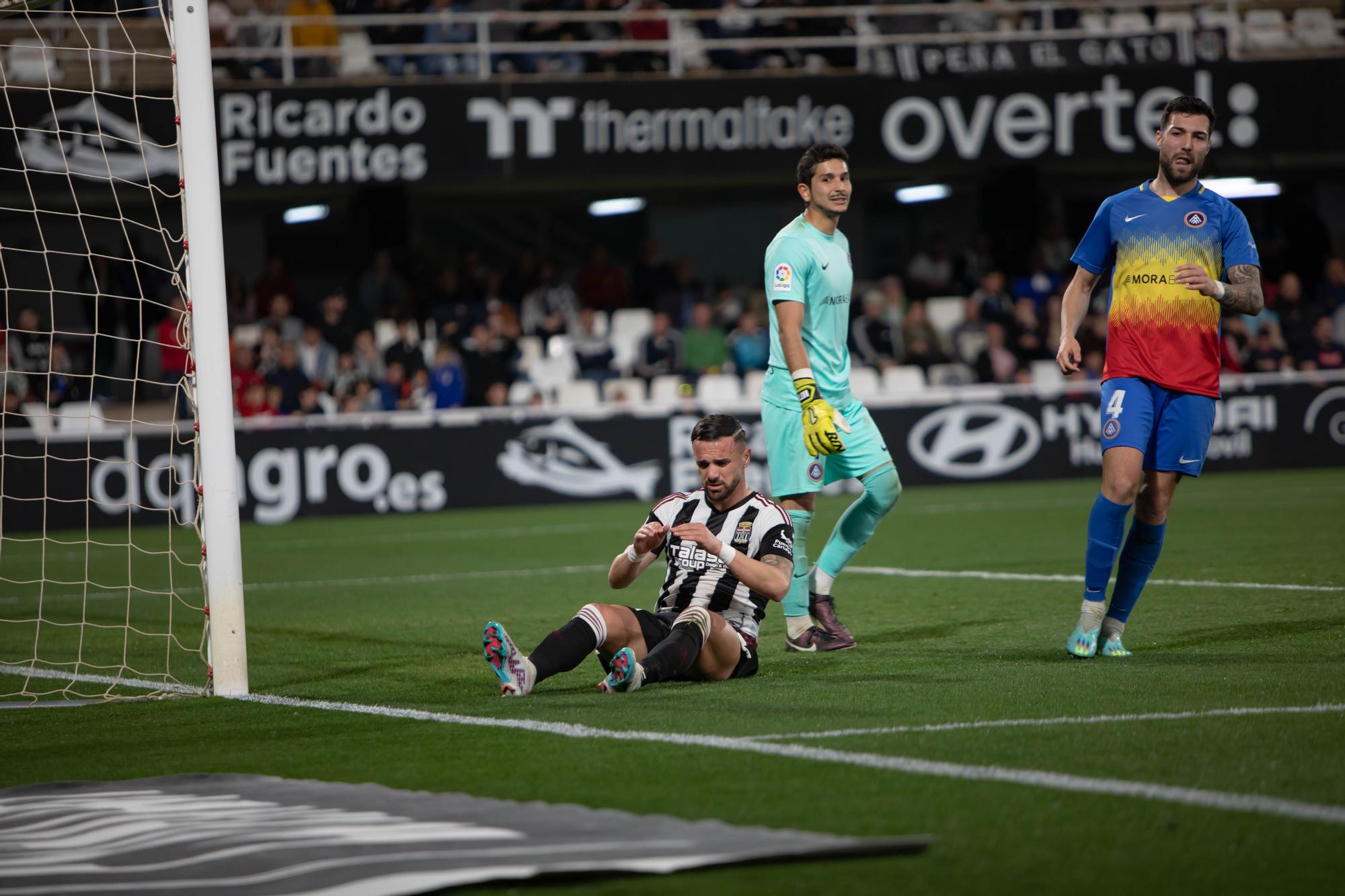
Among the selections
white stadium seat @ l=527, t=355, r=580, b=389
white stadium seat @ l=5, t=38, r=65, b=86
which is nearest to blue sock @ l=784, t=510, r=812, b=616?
white stadium seat @ l=527, t=355, r=580, b=389

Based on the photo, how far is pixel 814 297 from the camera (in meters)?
6.88

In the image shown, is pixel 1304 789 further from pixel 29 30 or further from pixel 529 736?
pixel 29 30

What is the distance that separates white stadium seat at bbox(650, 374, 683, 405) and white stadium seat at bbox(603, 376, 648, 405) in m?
0.12

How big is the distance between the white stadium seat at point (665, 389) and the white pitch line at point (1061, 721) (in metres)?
13.7

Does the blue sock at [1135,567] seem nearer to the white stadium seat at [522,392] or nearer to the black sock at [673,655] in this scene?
the black sock at [673,655]

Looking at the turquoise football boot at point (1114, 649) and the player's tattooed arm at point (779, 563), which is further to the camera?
the turquoise football boot at point (1114, 649)

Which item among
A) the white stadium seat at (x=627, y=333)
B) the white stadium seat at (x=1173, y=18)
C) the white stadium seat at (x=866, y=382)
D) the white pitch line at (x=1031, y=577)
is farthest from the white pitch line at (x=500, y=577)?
the white stadium seat at (x=1173, y=18)

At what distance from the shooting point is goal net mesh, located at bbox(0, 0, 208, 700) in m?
8.96

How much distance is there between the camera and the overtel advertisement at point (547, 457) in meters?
15.9

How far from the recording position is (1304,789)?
3830mm

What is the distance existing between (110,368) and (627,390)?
5.89m

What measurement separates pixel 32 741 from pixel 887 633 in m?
3.62

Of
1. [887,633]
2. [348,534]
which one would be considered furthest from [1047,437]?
[887,633]

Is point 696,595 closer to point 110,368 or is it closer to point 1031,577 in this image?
point 1031,577
